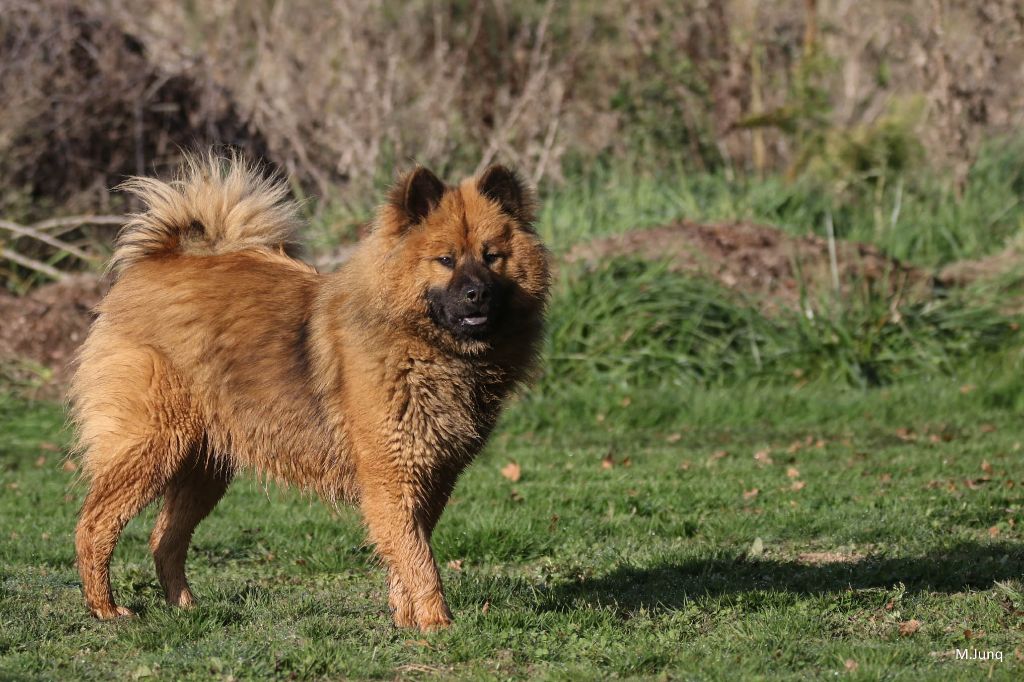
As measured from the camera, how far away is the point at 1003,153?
46.9ft

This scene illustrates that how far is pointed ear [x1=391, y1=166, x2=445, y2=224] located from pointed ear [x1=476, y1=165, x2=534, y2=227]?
0.73ft

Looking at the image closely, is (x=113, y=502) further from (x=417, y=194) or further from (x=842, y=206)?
(x=842, y=206)

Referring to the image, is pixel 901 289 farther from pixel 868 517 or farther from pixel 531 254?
pixel 531 254

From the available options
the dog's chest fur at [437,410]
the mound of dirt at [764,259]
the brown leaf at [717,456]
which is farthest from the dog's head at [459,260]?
the mound of dirt at [764,259]

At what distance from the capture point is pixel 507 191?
5.82 m

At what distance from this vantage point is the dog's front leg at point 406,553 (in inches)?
213

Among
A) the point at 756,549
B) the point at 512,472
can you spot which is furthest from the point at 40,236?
the point at 756,549

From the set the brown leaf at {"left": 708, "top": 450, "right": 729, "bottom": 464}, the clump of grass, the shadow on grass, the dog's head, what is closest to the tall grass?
the clump of grass

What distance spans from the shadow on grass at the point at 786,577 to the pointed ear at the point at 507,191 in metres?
1.88

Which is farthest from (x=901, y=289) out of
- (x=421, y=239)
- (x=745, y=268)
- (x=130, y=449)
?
(x=130, y=449)

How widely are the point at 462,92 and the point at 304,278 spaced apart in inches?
383

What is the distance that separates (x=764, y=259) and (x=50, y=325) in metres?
6.95

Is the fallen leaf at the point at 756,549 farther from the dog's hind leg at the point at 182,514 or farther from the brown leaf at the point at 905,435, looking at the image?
the brown leaf at the point at 905,435

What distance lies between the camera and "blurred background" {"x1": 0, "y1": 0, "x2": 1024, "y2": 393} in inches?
463
